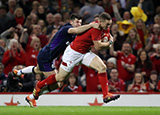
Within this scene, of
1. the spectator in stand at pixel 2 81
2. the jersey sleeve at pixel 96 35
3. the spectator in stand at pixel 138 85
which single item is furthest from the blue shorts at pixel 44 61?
the spectator in stand at pixel 138 85

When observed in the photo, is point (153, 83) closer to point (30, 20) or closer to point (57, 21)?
point (57, 21)

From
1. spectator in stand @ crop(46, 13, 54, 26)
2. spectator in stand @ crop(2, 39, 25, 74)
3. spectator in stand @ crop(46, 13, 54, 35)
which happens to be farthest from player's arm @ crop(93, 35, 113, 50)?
spectator in stand @ crop(46, 13, 54, 26)

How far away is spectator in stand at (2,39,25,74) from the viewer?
13.1 metres

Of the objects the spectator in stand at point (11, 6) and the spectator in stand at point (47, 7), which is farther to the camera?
the spectator in stand at point (47, 7)

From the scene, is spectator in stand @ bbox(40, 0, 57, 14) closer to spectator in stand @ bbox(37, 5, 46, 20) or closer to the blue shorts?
spectator in stand @ bbox(37, 5, 46, 20)

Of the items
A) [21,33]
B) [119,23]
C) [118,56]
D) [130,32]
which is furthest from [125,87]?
[21,33]

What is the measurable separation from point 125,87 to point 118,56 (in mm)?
1299

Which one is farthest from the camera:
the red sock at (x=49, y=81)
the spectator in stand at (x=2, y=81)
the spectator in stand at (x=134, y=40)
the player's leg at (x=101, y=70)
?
the spectator in stand at (x=134, y=40)

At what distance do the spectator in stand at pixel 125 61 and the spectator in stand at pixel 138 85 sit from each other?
86cm

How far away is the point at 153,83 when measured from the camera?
1233cm

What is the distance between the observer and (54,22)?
49.4 ft

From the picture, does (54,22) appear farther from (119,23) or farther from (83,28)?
(83,28)

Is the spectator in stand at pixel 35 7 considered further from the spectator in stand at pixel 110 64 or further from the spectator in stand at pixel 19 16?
the spectator in stand at pixel 110 64

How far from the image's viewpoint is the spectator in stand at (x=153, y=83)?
12.1 m
